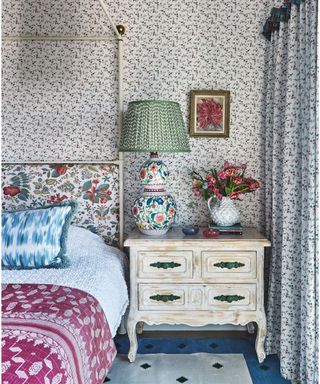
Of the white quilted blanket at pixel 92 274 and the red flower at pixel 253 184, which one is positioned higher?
the red flower at pixel 253 184

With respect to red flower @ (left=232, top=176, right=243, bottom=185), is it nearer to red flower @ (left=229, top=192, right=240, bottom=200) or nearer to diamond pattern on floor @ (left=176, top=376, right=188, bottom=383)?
red flower @ (left=229, top=192, right=240, bottom=200)

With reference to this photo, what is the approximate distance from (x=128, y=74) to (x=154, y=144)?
730mm

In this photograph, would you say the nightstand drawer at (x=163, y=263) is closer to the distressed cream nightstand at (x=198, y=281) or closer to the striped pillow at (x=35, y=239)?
the distressed cream nightstand at (x=198, y=281)

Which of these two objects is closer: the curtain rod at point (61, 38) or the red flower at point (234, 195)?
the red flower at point (234, 195)

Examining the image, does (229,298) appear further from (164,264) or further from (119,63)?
(119,63)

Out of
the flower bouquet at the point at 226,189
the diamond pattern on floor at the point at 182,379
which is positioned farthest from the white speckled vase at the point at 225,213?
the diamond pattern on floor at the point at 182,379

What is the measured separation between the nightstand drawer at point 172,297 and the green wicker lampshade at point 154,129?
0.81 metres

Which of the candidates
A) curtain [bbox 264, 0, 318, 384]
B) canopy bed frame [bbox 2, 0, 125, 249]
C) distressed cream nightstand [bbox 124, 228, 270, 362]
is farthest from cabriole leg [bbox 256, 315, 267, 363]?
canopy bed frame [bbox 2, 0, 125, 249]

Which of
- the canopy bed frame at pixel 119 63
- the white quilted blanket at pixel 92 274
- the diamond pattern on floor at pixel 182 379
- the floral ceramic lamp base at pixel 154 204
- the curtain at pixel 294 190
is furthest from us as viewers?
the canopy bed frame at pixel 119 63

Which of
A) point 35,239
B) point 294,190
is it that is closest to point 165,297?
point 35,239

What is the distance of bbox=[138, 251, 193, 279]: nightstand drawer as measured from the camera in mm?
2400

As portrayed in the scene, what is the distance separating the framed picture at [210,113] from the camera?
2846mm

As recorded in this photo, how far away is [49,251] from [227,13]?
1980 mm

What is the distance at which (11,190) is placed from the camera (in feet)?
9.29
